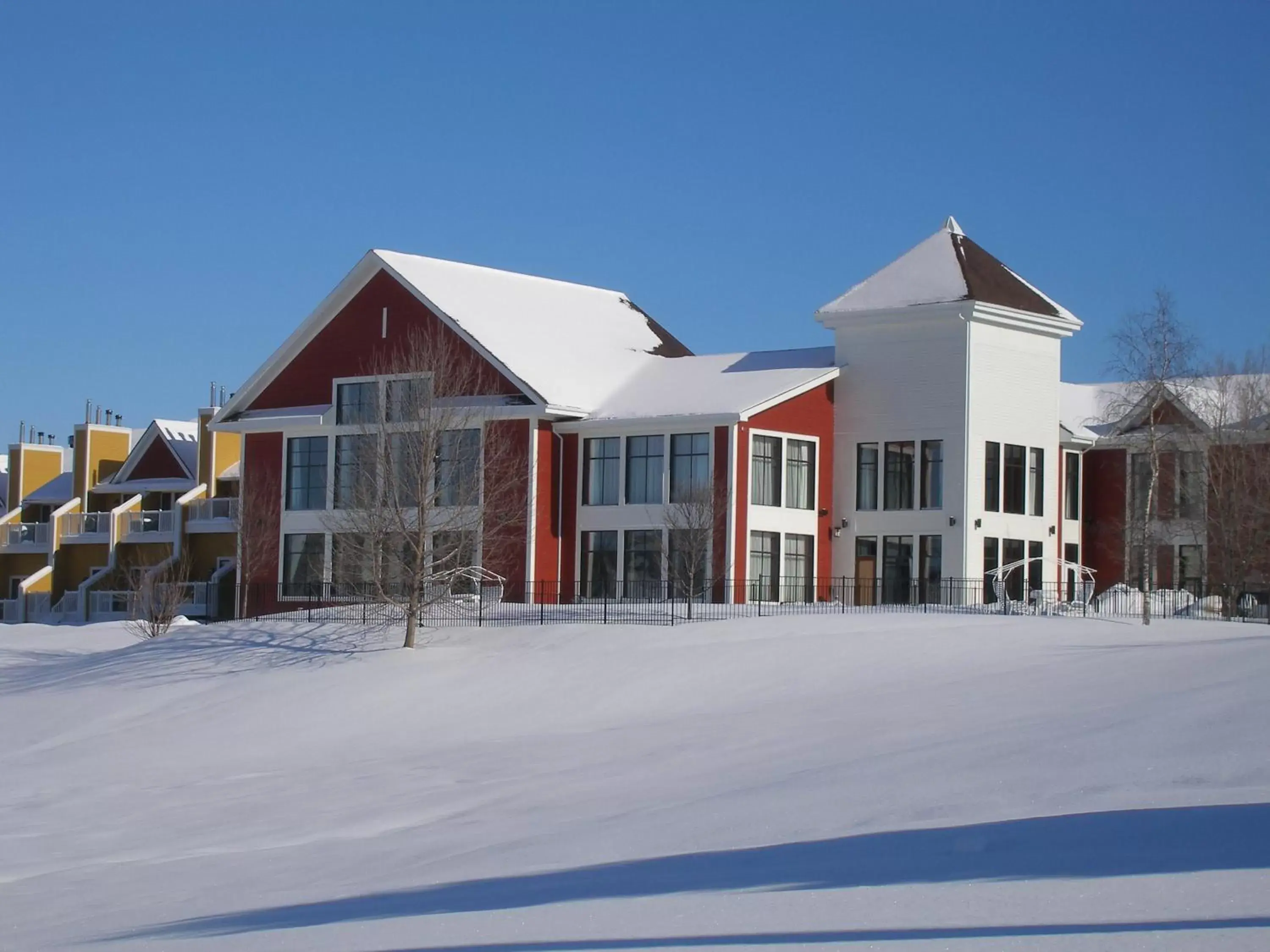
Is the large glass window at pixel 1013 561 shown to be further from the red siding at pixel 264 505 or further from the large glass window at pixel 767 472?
the red siding at pixel 264 505

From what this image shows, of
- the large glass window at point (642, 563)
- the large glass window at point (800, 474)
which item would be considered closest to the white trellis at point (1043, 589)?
the large glass window at point (800, 474)

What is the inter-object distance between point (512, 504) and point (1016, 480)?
1347cm

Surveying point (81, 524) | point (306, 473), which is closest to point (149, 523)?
point (81, 524)

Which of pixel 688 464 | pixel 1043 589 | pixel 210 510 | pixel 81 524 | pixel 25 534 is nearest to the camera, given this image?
pixel 688 464

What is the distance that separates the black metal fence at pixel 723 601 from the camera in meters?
39.3

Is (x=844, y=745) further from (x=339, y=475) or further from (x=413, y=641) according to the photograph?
(x=339, y=475)

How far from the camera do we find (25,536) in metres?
69.2

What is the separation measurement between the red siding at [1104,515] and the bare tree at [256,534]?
23.5 meters

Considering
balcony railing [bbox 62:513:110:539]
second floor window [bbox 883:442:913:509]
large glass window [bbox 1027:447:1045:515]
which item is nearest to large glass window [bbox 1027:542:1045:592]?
large glass window [bbox 1027:447:1045:515]

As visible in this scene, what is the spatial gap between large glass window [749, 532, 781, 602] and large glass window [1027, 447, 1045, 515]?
24.1 ft

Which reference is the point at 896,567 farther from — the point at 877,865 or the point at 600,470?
the point at 877,865

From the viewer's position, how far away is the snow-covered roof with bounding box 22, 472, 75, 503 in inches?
2906

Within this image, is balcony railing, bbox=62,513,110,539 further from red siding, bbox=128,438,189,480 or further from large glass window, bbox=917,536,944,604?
large glass window, bbox=917,536,944,604

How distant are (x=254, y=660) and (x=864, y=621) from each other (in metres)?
13.4
